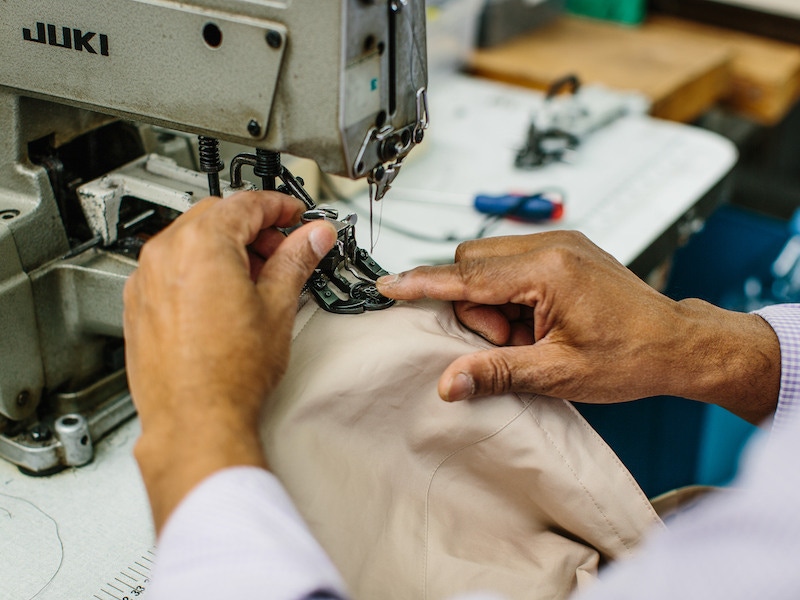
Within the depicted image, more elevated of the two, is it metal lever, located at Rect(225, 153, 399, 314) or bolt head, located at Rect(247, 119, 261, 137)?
bolt head, located at Rect(247, 119, 261, 137)

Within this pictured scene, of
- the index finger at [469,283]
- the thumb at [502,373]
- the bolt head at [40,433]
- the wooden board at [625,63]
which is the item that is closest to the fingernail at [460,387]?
the thumb at [502,373]

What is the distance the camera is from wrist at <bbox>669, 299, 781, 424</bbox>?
2.87 feet

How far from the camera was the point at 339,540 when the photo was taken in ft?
2.44

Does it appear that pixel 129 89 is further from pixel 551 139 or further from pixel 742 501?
pixel 551 139

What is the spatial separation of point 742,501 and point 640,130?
1.21 metres

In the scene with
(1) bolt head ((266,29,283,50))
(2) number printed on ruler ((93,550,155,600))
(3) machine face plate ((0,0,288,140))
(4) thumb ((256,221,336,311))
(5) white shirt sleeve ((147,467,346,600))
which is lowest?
(2) number printed on ruler ((93,550,155,600))

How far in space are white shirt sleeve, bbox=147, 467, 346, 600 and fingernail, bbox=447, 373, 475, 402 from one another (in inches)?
8.0

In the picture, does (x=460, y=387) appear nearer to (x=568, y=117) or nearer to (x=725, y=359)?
(x=725, y=359)

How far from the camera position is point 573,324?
2.72 ft

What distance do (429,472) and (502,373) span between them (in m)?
0.12

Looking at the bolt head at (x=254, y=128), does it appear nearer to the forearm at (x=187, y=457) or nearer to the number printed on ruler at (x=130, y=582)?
the forearm at (x=187, y=457)

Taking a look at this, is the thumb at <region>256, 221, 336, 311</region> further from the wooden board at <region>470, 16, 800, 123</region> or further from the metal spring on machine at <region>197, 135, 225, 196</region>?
the wooden board at <region>470, 16, 800, 123</region>

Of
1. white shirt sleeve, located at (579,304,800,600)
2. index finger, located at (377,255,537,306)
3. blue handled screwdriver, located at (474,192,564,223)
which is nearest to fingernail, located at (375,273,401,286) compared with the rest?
index finger, located at (377,255,537,306)

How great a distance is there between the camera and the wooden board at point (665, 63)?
1936 mm
